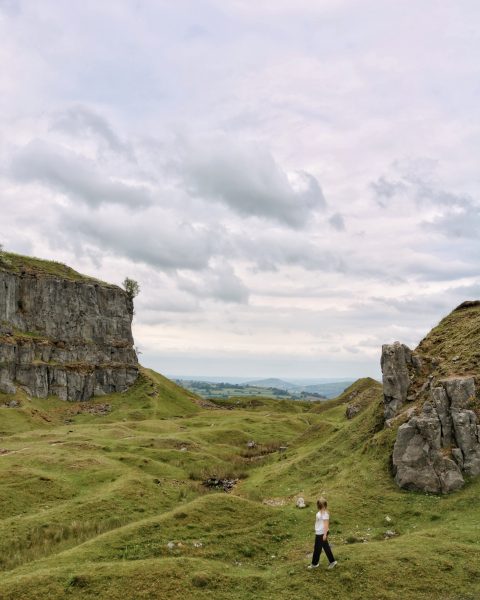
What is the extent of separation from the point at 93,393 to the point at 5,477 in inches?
3390

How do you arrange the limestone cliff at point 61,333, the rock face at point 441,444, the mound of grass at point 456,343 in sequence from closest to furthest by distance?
the rock face at point 441,444 < the mound of grass at point 456,343 < the limestone cliff at point 61,333

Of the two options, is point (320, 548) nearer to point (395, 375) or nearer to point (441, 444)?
point (441, 444)

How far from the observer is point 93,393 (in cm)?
12988

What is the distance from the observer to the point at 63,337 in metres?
→ 133

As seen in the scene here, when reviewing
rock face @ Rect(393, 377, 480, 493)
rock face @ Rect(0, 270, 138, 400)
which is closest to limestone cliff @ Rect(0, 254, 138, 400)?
rock face @ Rect(0, 270, 138, 400)

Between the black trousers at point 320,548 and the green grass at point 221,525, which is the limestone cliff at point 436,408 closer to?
the green grass at point 221,525

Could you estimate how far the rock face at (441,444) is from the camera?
38406mm

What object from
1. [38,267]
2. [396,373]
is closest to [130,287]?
[38,267]

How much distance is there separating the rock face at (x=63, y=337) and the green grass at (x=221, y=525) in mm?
51825

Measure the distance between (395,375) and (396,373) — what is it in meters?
0.27

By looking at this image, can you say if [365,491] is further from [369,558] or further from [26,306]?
[26,306]

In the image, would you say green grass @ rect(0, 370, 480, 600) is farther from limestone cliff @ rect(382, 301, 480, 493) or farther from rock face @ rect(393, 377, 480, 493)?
limestone cliff @ rect(382, 301, 480, 493)

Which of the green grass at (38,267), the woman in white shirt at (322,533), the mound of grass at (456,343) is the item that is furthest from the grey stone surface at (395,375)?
the green grass at (38,267)

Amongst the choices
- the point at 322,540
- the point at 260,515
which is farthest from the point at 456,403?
the point at 322,540
